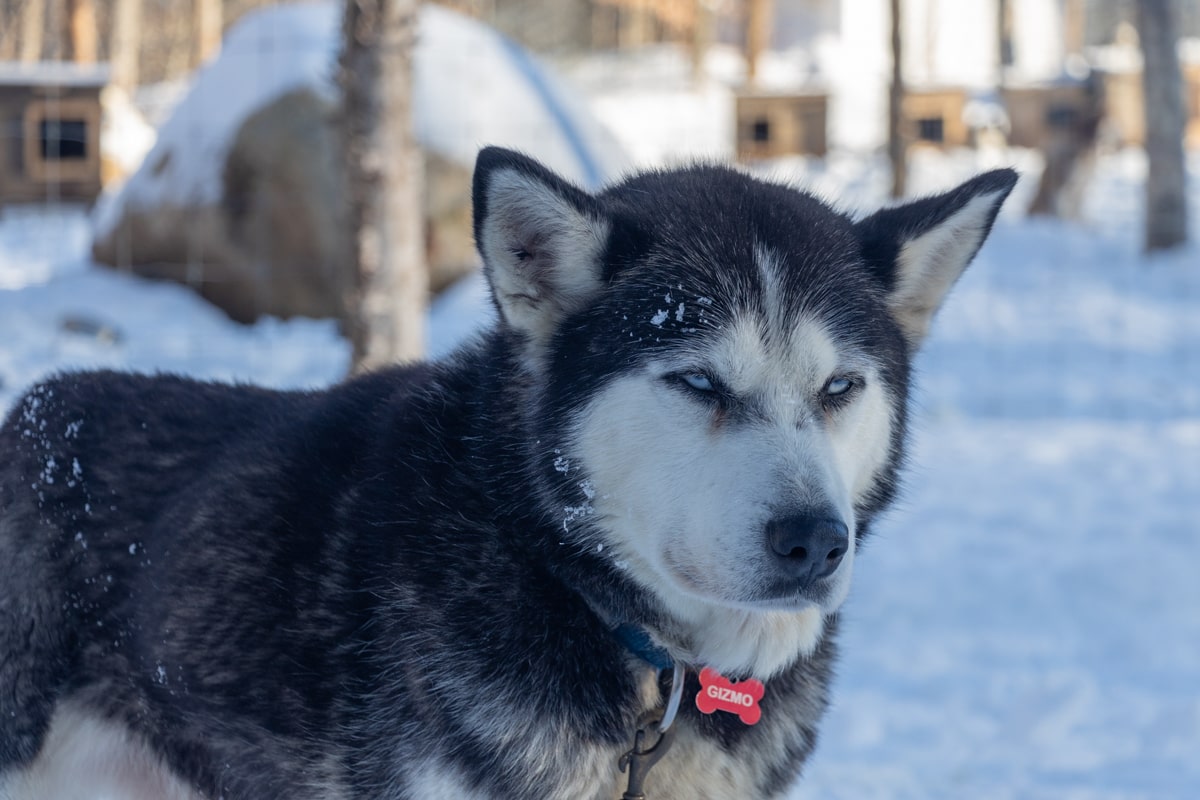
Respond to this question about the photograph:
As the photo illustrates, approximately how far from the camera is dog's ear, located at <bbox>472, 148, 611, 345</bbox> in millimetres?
1927

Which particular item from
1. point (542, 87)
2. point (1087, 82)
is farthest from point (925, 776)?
point (1087, 82)

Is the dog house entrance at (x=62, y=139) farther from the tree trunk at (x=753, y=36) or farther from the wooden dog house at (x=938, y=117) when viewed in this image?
the wooden dog house at (x=938, y=117)

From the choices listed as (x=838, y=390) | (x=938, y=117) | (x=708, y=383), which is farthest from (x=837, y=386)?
(x=938, y=117)

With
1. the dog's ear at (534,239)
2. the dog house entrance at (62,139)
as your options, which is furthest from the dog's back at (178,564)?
the dog house entrance at (62,139)

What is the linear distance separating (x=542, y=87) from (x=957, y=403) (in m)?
Answer: 4.09

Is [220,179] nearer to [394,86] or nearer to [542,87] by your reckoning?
[542,87]

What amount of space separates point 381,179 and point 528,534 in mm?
3422

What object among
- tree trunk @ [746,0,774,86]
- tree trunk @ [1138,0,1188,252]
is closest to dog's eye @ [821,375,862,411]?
tree trunk @ [1138,0,1188,252]

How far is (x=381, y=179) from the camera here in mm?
5152

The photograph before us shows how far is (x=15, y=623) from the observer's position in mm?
2232

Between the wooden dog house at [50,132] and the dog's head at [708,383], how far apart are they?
11918mm

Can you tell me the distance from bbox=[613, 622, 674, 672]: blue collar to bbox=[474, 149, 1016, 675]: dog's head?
6cm

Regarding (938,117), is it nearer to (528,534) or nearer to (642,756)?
(528,534)

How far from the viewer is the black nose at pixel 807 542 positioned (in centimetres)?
178
